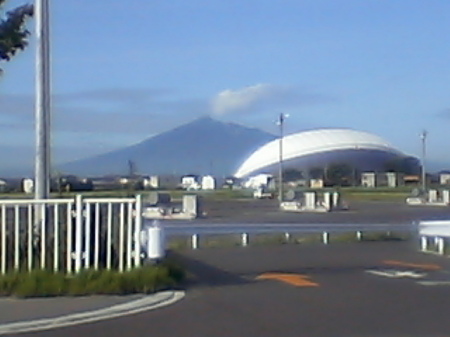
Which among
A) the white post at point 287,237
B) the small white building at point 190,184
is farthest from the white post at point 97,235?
the small white building at point 190,184

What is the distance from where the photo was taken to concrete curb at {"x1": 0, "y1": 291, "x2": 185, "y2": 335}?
1239 cm

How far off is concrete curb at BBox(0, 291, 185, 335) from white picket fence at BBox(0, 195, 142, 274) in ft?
4.62

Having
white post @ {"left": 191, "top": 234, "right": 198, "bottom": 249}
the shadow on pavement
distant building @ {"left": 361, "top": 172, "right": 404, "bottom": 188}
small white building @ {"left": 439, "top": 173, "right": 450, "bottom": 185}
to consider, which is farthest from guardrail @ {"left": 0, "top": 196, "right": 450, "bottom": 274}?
small white building @ {"left": 439, "top": 173, "right": 450, "bottom": 185}

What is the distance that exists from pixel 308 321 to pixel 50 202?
5.61 meters

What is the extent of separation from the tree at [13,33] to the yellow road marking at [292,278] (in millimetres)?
6204

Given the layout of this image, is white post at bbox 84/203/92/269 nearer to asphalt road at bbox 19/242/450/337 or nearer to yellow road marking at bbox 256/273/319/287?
asphalt road at bbox 19/242/450/337

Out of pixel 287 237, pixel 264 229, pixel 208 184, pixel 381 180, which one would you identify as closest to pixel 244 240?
pixel 264 229

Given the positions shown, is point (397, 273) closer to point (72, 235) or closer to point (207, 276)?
point (207, 276)

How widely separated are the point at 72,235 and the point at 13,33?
14.0 feet

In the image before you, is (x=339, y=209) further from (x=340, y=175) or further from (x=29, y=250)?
(x=340, y=175)

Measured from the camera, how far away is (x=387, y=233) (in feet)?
102

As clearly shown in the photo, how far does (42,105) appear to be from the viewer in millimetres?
17797

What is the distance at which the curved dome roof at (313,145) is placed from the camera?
→ 145250mm

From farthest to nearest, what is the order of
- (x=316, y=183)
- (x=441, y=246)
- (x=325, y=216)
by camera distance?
(x=316, y=183) → (x=325, y=216) → (x=441, y=246)
